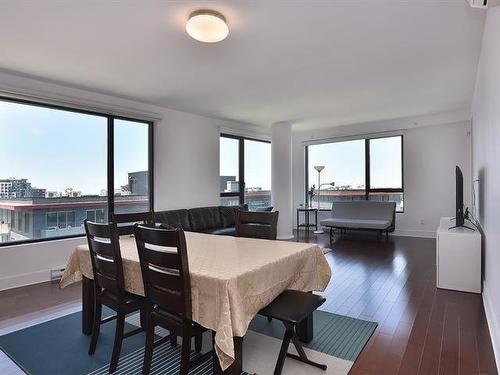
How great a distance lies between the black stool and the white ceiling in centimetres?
206

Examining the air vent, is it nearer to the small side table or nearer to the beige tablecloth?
the beige tablecloth

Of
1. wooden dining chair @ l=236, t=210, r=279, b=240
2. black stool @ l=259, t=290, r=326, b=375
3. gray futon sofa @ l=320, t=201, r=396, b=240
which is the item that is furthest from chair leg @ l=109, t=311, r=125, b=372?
gray futon sofa @ l=320, t=201, r=396, b=240

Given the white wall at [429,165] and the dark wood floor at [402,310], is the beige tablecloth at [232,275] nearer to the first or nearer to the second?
the dark wood floor at [402,310]

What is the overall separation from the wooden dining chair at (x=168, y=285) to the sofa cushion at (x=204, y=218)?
3.44 m

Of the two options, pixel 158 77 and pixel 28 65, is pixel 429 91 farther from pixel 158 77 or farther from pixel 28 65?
pixel 28 65

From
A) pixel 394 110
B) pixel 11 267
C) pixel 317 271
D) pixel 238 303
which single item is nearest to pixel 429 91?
pixel 394 110

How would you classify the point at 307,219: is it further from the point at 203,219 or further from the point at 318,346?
the point at 318,346

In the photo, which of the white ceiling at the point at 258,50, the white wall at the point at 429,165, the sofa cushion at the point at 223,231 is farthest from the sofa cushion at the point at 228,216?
the white wall at the point at 429,165

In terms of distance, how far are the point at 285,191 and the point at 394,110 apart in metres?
2.62

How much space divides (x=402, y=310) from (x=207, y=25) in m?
3.00

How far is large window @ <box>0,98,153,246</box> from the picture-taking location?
3766mm

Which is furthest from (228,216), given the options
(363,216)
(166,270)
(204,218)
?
(166,270)

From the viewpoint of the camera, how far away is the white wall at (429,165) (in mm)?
6113

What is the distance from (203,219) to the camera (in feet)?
18.0
